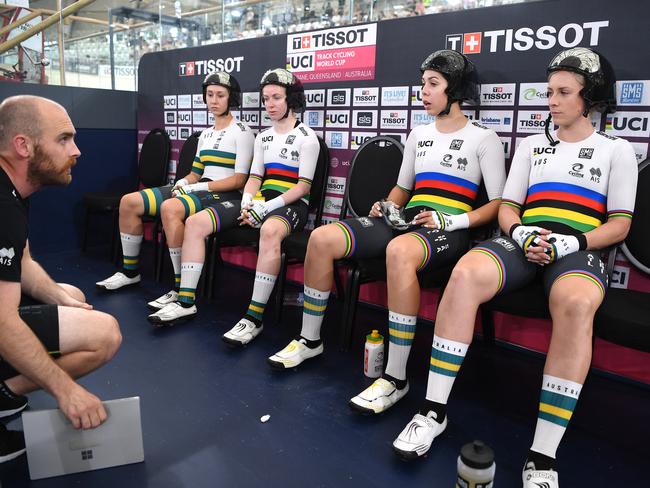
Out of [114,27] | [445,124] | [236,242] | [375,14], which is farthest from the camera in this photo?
[114,27]

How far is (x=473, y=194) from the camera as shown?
2.47m

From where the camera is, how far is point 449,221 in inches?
90.7

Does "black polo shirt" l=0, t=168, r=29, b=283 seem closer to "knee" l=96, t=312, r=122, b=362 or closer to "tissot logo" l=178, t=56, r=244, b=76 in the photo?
"knee" l=96, t=312, r=122, b=362

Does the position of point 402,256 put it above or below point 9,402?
above

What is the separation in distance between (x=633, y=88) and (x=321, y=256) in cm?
153

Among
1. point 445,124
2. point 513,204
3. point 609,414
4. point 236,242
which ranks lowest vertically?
point 609,414

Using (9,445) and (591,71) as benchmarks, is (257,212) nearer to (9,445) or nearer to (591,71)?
(9,445)

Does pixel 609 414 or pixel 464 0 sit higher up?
pixel 464 0

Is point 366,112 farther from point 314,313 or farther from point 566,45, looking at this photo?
point 314,313

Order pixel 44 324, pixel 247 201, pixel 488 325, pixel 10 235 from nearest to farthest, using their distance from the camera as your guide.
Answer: pixel 10 235
pixel 44 324
pixel 488 325
pixel 247 201

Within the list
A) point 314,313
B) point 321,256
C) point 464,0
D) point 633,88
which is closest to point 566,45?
point 633,88

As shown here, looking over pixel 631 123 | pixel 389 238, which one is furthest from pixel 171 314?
pixel 631 123

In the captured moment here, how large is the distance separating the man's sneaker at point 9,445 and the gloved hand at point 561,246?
76.0 inches

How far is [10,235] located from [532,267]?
1.72m
